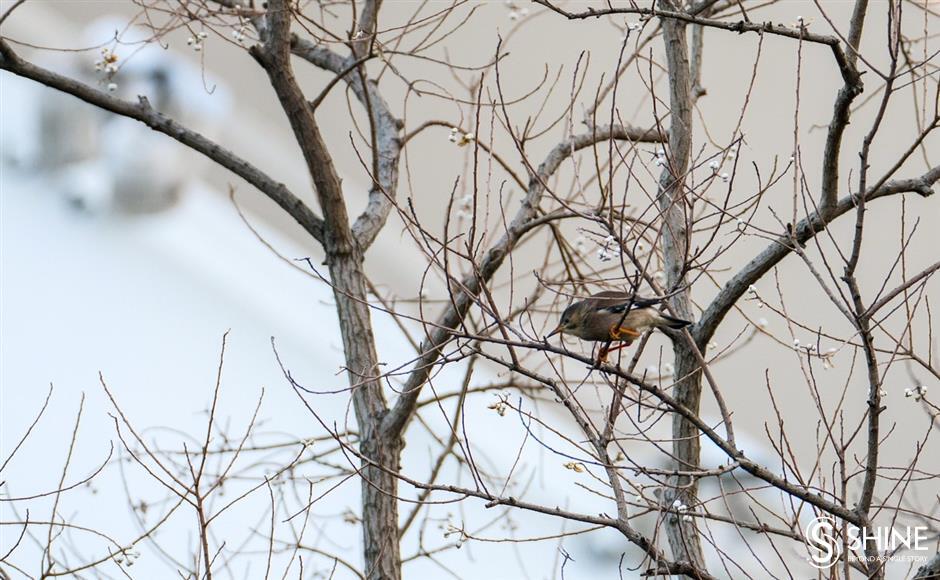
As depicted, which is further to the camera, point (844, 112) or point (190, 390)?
point (190, 390)

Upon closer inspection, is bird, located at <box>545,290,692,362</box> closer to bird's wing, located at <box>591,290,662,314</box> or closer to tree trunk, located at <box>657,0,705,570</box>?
bird's wing, located at <box>591,290,662,314</box>

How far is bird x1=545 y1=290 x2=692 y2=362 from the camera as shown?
2.56 metres

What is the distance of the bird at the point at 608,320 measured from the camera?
2564mm

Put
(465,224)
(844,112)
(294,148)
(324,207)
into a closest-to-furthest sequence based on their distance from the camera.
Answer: (844,112), (324,207), (465,224), (294,148)

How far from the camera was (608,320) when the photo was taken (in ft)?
8.45

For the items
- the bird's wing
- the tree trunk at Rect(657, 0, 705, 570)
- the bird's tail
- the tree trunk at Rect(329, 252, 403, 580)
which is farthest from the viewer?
the tree trunk at Rect(329, 252, 403, 580)

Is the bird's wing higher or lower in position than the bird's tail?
lower

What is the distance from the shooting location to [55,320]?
5.50 metres

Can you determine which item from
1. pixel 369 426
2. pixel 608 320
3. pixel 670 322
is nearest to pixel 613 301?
pixel 608 320

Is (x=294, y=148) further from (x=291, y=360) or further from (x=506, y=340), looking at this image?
(x=506, y=340)

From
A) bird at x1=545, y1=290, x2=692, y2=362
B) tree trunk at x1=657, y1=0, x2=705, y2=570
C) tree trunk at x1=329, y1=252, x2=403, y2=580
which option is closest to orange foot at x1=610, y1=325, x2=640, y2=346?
bird at x1=545, y1=290, x2=692, y2=362

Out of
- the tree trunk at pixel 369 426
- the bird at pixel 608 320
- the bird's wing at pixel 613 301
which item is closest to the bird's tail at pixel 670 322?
the bird at pixel 608 320

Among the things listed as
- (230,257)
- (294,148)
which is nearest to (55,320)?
(230,257)

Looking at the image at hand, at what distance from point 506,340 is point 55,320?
4.22 metres
